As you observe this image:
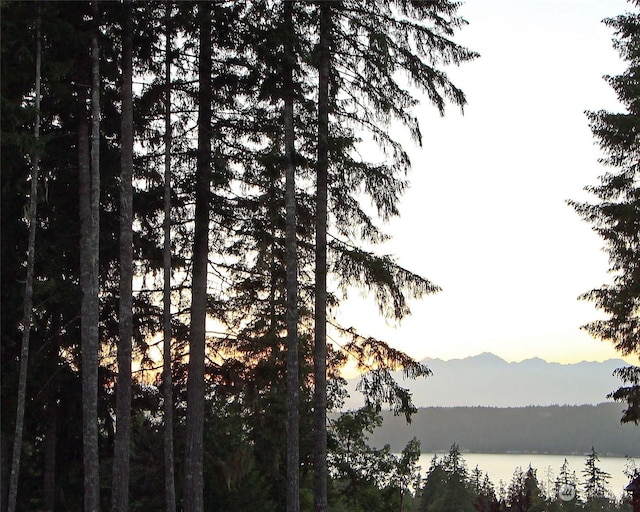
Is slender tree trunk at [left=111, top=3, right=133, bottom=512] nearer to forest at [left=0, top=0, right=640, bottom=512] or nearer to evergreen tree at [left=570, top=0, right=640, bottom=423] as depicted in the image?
forest at [left=0, top=0, right=640, bottom=512]

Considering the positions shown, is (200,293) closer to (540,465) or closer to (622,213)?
(622,213)

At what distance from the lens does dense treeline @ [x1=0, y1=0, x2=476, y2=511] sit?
12367 millimetres

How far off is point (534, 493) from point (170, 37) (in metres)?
57.8

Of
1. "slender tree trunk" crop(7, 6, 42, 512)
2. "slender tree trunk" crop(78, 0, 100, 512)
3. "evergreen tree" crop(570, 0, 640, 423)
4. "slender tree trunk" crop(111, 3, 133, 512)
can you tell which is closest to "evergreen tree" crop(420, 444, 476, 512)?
"evergreen tree" crop(570, 0, 640, 423)

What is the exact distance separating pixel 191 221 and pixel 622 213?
9.97 metres

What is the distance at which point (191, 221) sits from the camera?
1371 cm

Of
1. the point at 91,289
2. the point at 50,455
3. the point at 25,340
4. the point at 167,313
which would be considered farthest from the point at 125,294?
the point at 50,455

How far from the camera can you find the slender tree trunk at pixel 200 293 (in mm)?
13000

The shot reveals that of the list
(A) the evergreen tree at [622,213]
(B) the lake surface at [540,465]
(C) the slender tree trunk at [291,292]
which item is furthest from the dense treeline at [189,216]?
(B) the lake surface at [540,465]

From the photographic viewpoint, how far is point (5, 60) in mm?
12508

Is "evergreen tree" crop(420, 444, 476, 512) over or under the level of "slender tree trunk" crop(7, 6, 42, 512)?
under

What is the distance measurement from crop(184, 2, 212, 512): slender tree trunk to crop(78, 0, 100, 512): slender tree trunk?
182 centimetres

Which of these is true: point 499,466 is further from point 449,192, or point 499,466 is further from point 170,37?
point 170,37

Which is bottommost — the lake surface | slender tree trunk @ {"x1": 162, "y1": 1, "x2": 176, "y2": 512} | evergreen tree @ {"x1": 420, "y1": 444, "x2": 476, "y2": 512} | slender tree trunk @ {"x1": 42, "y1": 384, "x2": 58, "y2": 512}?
the lake surface
